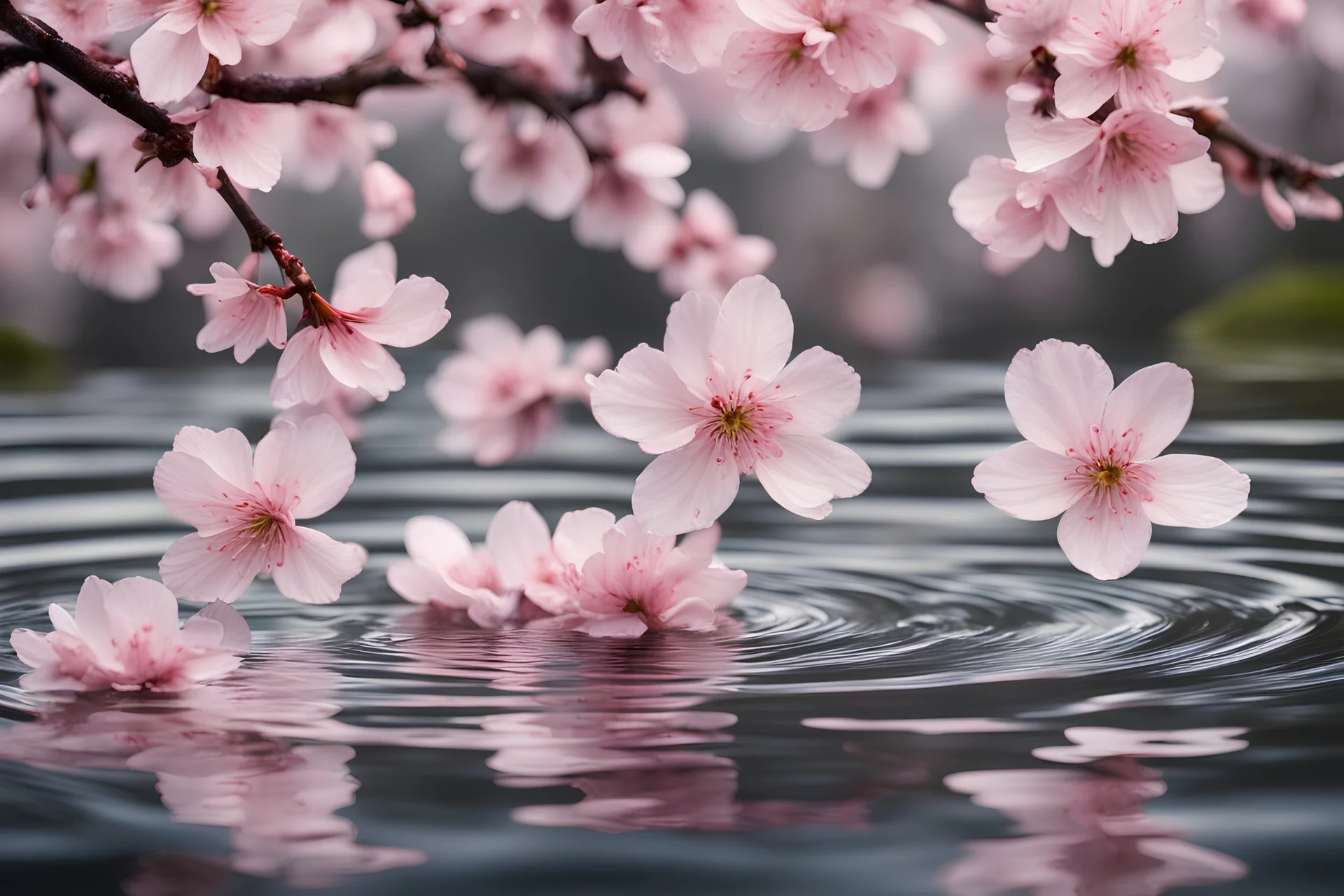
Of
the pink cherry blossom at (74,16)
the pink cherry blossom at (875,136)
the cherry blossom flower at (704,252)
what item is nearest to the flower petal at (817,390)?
the pink cherry blossom at (74,16)

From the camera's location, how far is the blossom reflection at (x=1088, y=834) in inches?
39.6

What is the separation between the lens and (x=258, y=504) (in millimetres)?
1550

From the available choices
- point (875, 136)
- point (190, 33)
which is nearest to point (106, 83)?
point (190, 33)

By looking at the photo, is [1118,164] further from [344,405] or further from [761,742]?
[344,405]

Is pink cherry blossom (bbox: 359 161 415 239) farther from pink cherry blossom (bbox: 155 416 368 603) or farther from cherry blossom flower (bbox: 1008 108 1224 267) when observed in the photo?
cherry blossom flower (bbox: 1008 108 1224 267)

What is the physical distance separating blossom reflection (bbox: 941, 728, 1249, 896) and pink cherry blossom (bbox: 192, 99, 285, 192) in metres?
0.90

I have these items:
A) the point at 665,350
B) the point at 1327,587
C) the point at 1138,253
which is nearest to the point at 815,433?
the point at 665,350

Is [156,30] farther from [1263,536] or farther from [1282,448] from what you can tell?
[1282,448]

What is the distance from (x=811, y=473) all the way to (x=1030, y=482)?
22cm

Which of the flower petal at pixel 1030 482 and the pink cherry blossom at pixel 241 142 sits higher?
the pink cherry blossom at pixel 241 142

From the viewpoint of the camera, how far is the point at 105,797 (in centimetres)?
119

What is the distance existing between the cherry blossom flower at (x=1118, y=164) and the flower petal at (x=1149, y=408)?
0.43 feet

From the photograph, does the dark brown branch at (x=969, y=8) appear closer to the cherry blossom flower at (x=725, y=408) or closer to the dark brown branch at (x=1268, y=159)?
the dark brown branch at (x=1268, y=159)

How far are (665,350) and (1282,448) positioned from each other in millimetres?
2424
